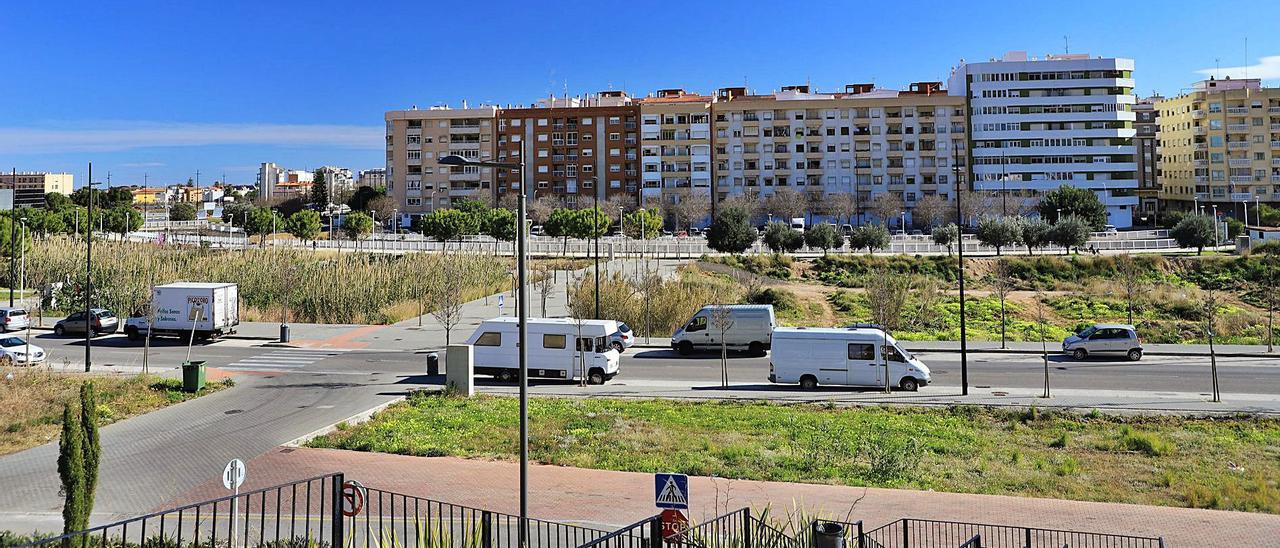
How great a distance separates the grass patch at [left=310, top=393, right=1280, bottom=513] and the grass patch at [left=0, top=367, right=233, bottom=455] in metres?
6.10

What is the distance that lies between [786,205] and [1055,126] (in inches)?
1413

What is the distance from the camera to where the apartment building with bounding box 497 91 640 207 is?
107750 millimetres

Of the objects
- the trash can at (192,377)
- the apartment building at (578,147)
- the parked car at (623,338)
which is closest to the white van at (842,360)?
the parked car at (623,338)

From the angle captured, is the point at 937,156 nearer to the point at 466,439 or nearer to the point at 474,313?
the point at 474,313

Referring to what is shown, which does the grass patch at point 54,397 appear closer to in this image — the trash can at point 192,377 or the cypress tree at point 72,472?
the trash can at point 192,377

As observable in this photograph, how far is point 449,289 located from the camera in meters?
37.4

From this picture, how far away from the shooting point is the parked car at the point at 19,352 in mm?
27688

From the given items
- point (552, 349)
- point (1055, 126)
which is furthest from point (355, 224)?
point (1055, 126)

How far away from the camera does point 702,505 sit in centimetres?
1326

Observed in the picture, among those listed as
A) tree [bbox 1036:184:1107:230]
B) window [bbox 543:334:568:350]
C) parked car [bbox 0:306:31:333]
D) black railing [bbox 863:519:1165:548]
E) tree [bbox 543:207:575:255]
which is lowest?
black railing [bbox 863:519:1165:548]

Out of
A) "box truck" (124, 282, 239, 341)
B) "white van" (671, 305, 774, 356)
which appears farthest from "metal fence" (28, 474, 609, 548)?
"box truck" (124, 282, 239, 341)

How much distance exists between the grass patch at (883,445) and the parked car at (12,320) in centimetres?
2565

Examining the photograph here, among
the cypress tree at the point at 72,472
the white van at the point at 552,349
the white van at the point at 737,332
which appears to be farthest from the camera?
the white van at the point at 737,332

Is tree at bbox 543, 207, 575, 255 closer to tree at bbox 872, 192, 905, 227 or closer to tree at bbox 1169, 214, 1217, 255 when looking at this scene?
tree at bbox 872, 192, 905, 227
